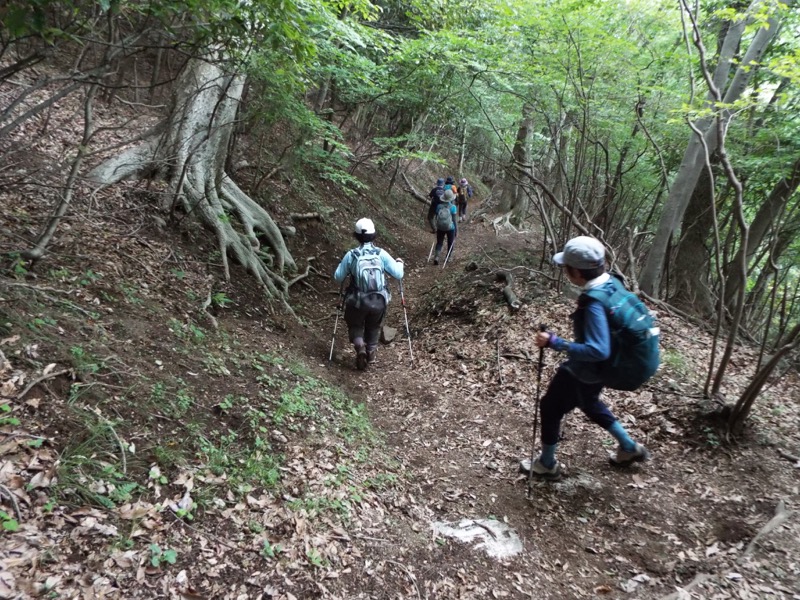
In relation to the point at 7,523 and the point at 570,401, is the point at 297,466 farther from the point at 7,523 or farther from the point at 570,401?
the point at 570,401

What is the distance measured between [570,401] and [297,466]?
247cm

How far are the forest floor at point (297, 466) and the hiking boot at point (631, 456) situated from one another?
0.10 meters

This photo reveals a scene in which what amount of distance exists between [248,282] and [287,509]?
15.7ft

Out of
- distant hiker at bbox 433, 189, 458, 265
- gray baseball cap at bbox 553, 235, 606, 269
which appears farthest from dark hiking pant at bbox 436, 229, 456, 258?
gray baseball cap at bbox 553, 235, 606, 269

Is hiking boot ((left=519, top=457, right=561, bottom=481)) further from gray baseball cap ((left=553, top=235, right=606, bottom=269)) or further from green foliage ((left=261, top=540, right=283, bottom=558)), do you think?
green foliage ((left=261, top=540, right=283, bottom=558))

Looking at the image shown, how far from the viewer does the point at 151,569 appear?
2.56 meters

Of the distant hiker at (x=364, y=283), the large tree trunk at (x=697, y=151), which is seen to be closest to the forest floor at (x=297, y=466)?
the distant hiker at (x=364, y=283)

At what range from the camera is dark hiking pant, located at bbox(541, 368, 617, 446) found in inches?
157

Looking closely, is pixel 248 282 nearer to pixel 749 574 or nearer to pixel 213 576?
pixel 213 576

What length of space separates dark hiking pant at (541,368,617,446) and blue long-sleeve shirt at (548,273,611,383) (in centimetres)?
29

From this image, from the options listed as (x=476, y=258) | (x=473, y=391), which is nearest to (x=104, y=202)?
(x=473, y=391)

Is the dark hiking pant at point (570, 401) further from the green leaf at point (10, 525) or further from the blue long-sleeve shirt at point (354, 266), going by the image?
the green leaf at point (10, 525)

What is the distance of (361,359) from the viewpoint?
692 centimetres

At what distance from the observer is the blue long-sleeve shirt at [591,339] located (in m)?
3.44
